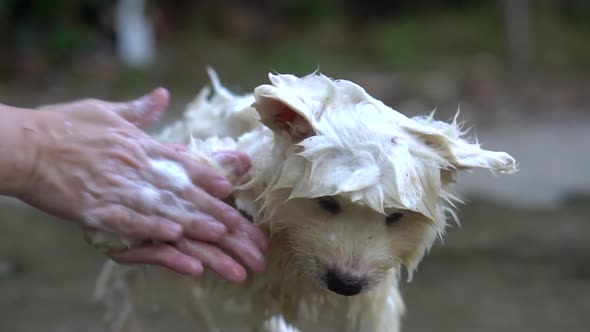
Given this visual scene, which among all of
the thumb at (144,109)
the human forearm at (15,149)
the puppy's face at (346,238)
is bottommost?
the human forearm at (15,149)

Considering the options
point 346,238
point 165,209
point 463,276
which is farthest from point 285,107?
point 463,276

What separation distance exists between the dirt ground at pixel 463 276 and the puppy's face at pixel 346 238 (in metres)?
2.10

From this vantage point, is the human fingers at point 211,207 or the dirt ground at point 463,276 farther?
the dirt ground at point 463,276

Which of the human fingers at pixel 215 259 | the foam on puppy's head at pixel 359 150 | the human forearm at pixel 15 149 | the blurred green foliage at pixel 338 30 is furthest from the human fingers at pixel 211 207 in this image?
the blurred green foliage at pixel 338 30

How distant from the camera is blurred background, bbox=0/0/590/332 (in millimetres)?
5336

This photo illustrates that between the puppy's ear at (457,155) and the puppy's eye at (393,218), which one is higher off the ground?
the puppy's ear at (457,155)

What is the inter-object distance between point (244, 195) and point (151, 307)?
2.21m

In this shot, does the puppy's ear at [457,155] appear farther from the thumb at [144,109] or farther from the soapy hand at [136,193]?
the thumb at [144,109]

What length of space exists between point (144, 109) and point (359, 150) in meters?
1.00

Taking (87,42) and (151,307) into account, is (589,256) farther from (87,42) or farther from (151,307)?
(87,42)

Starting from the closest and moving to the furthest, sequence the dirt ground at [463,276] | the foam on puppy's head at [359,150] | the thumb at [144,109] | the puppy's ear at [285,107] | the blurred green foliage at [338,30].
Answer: the foam on puppy's head at [359,150] < the puppy's ear at [285,107] < the thumb at [144,109] < the dirt ground at [463,276] < the blurred green foliage at [338,30]

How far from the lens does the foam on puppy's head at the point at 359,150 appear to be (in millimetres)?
2621

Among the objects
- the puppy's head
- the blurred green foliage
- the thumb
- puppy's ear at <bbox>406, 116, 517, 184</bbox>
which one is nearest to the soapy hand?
the thumb

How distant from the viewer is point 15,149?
277cm
